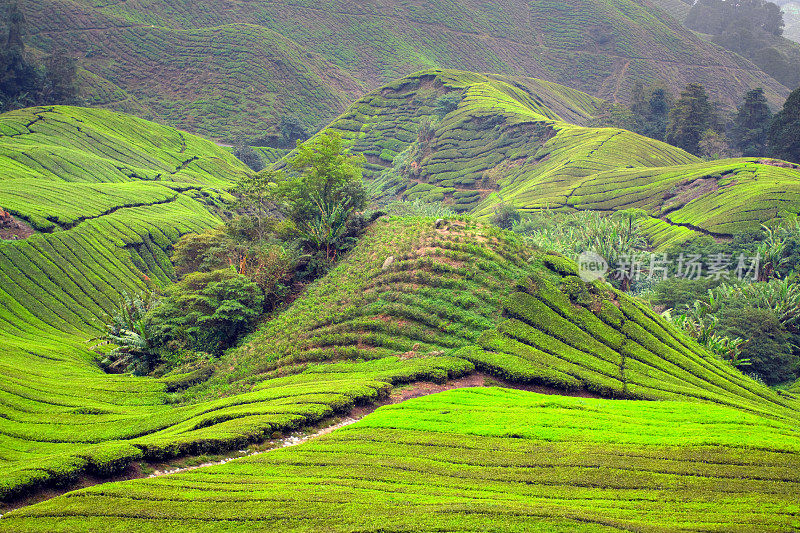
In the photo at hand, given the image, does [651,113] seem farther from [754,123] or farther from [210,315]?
[210,315]

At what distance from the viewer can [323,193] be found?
30062 millimetres

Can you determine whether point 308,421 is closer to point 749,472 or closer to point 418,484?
point 418,484

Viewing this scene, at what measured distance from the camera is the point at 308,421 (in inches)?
535

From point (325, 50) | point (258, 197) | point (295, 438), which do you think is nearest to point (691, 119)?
point (258, 197)

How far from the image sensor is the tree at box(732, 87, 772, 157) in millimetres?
70062

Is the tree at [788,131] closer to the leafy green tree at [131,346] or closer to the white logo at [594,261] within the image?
the white logo at [594,261]

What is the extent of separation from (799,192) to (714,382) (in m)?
29.5

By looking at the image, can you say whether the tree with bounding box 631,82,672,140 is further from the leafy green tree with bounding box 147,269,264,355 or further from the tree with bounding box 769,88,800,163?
the leafy green tree with bounding box 147,269,264,355

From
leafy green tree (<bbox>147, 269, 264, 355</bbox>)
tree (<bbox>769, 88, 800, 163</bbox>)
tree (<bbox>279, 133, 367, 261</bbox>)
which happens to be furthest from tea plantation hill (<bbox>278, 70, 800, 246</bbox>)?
leafy green tree (<bbox>147, 269, 264, 355</bbox>)

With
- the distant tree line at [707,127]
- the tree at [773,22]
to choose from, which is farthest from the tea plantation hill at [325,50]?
the distant tree line at [707,127]

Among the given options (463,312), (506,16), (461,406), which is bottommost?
(461,406)

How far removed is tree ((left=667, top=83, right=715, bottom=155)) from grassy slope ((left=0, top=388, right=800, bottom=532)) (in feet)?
222

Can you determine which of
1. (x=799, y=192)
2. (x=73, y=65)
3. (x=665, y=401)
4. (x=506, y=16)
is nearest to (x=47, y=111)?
(x=73, y=65)

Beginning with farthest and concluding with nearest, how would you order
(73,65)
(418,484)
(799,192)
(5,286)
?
(73,65) < (799,192) < (5,286) < (418,484)
